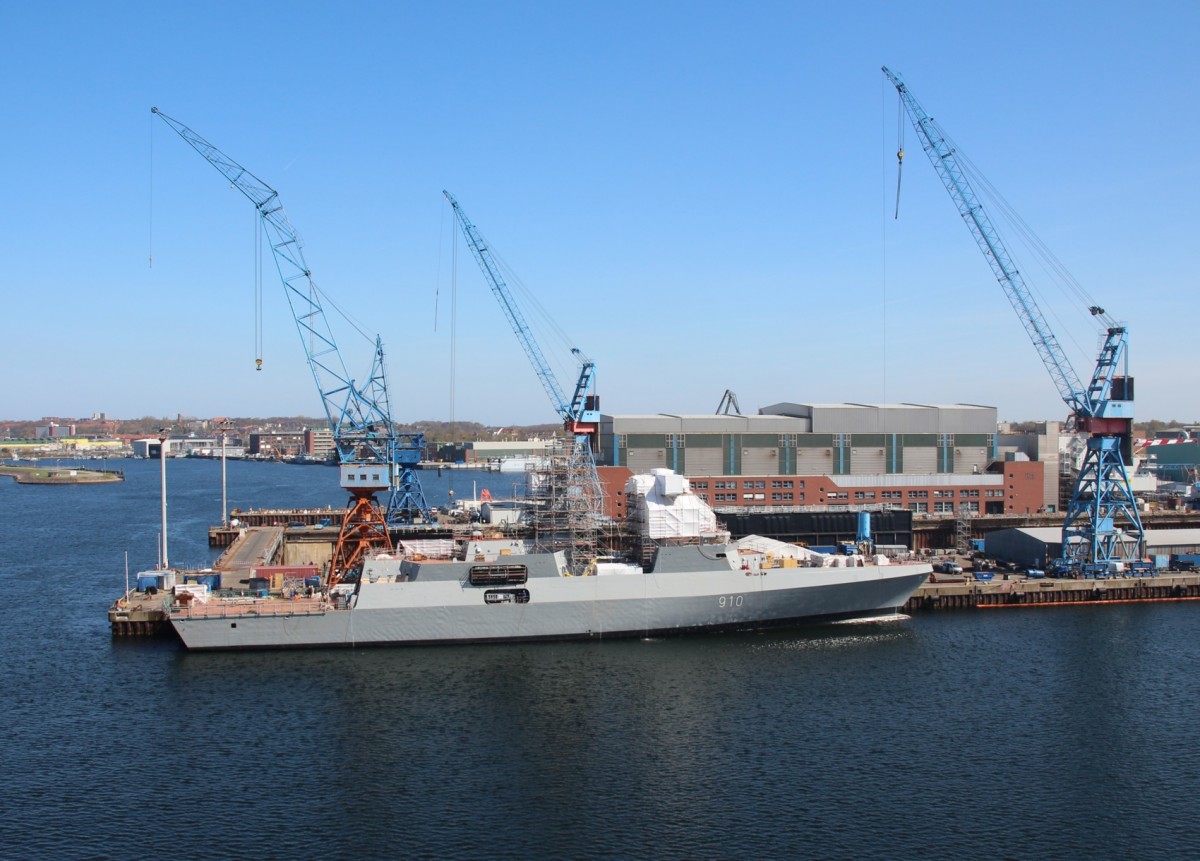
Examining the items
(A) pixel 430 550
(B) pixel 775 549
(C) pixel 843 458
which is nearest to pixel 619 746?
(A) pixel 430 550

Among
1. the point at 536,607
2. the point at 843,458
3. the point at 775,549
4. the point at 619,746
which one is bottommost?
the point at 619,746

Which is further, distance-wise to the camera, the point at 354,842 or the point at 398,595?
the point at 398,595

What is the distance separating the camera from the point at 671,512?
31.4m

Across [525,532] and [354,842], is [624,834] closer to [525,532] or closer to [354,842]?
[354,842]

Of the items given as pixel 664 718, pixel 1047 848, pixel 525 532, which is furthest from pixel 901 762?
pixel 525 532

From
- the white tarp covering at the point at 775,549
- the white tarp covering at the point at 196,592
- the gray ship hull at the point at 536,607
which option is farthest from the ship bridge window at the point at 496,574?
the white tarp covering at the point at 196,592

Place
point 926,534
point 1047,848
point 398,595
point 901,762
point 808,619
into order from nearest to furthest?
point 1047,848
point 901,762
point 398,595
point 808,619
point 926,534

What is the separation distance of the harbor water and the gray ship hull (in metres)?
0.68

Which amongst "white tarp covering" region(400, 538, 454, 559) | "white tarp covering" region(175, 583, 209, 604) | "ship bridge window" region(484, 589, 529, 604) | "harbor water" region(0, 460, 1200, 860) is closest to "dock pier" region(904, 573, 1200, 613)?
"harbor water" region(0, 460, 1200, 860)

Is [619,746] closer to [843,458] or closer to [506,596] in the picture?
[506,596]

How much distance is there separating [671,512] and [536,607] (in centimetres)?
543

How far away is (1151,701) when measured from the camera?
962 inches

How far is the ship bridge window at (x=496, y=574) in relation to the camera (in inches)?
1152

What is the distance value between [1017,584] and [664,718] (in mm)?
20903
